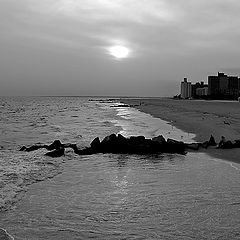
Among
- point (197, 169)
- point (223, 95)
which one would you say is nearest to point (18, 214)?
point (197, 169)

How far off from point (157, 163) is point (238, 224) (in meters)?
6.63

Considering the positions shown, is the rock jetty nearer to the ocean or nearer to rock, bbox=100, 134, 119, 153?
rock, bbox=100, 134, 119, 153

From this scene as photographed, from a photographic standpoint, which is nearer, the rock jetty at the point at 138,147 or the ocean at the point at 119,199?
the ocean at the point at 119,199

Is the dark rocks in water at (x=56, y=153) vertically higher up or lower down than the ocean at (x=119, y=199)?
higher up

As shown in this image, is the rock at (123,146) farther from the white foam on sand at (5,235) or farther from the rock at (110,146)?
the white foam on sand at (5,235)

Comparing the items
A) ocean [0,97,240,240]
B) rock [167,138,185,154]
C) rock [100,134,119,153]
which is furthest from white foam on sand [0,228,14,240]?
rock [167,138,185,154]

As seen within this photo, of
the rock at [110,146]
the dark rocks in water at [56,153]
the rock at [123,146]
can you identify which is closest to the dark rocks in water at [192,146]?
the rock at [123,146]

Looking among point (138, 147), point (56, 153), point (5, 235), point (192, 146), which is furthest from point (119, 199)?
point (192, 146)

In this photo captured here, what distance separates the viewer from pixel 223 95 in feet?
564

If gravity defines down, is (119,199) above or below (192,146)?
below

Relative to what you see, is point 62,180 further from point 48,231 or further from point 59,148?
point 59,148

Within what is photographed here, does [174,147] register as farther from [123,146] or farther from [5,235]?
[5,235]

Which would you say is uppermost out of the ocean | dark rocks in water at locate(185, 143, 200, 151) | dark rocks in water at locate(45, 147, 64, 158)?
dark rocks in water at locate(185, 143, 200, 151)

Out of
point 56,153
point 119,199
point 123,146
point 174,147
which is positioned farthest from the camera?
point 123,146
